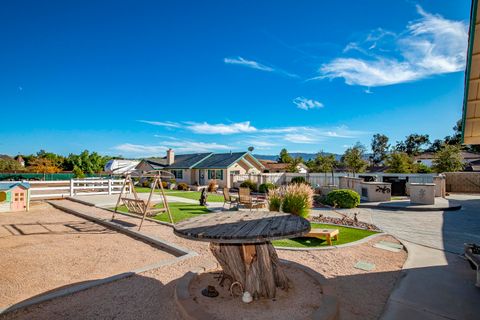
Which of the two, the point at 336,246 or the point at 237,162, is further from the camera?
the point at 237,162

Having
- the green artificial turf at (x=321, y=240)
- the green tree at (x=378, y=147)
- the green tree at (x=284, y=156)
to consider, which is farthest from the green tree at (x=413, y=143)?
the green artificial turf at (x=321, y=240)

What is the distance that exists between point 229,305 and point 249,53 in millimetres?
15775

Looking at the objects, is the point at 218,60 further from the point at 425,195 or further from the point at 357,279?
the point at 357,279

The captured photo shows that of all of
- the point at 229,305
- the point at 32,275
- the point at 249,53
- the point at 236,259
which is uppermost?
the point at 249,53

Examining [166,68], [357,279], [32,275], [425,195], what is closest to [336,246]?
[357,279]

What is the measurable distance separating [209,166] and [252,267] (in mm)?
24699

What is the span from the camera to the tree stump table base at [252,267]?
3.50 meters

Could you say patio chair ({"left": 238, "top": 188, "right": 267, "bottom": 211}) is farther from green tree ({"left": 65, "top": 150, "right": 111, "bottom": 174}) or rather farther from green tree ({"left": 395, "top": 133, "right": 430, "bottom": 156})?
green tree ({"left": 395, "top": 133, "right": 430, "bottom": 156})

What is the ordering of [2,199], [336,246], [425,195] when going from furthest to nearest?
[425,195] < [2,199] < [336,246]

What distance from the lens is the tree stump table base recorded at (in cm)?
350

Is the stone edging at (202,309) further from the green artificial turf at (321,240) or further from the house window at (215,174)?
the house window at (215,174)

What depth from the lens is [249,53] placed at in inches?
645

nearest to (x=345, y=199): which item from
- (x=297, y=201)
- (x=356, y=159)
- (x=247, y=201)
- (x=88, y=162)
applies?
(x=247, y=201)

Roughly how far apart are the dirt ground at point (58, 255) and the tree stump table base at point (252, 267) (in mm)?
2590
